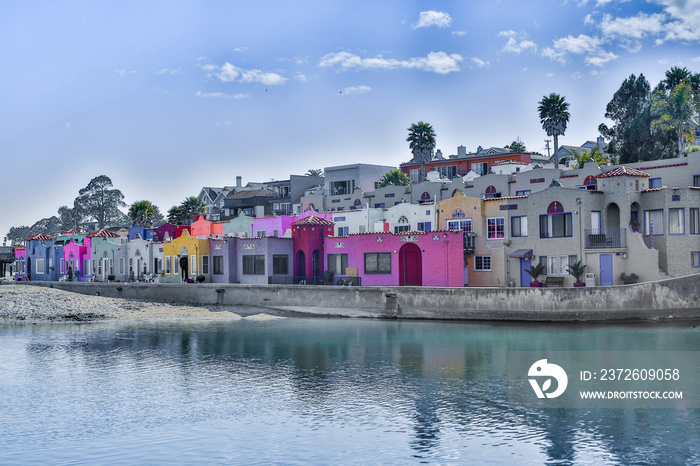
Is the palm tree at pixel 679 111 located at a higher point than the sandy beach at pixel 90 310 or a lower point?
higher

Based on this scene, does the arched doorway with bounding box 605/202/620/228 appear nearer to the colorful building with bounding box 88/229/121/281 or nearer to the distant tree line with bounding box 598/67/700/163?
the distant tree line with bounding box 598/67/700/163

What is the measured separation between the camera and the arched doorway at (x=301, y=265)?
67.4 metres

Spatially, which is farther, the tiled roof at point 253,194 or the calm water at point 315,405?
the tiled roof at point 253,194

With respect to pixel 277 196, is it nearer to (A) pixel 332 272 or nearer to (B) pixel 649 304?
(A) pixel 332 272

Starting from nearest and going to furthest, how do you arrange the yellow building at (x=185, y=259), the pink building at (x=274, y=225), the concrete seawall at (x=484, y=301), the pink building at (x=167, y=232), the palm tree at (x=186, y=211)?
the concrete seawall at (x=484, y=301)
the yellow building at (x=185, y=259)
the pink building at (x=274, y=225)
the pink building at (x=167, y=232)
the palm tree at (x=186, y=211)

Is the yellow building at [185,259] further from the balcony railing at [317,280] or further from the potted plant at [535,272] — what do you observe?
the potted plant at [535,272]

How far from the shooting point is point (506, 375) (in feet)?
107

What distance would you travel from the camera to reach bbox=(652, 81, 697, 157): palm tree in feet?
245

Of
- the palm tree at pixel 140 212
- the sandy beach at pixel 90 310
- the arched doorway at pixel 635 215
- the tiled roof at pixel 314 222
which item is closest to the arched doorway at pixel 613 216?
the arched doorway at pixel 635 215

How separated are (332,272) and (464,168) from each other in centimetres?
3597

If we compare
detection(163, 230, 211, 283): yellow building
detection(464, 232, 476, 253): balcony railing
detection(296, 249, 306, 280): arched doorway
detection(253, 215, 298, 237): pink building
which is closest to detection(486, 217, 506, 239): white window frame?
detection(464, 232, 476, 253): balcony railing

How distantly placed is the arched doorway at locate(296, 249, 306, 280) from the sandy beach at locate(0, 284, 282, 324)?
7.90 m

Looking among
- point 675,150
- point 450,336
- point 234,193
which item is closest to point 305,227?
Result: point 450,336

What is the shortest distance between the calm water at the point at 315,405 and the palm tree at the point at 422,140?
53.9 meters
